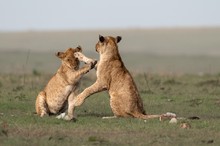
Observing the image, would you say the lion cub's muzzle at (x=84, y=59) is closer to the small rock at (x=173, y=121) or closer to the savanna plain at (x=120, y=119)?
the savanna plain at (x=120, y=119)

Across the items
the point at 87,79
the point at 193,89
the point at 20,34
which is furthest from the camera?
the point at 20,34

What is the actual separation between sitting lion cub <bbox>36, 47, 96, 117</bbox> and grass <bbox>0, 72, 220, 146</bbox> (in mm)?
291

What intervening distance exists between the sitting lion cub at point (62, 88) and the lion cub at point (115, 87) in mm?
334

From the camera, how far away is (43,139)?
1007cm

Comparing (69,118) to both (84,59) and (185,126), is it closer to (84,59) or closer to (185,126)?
(84,59)

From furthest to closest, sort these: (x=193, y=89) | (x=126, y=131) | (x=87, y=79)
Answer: (x=87, y=79), (x=193, y=89), (x=126, y=131)

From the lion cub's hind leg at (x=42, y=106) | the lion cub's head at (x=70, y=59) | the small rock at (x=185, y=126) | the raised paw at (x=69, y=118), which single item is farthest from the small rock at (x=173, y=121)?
the lion cub's hind leg at (x=42, y=106)

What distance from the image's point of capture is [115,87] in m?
12.2

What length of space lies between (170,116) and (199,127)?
83 centimetres

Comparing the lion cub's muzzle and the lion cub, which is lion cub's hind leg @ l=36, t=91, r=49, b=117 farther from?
the lion cub's muzzle

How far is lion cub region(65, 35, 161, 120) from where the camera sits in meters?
12.1

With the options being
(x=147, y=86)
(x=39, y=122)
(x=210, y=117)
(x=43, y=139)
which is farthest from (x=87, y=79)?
(x=43, y=139)

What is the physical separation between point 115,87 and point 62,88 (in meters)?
0.98

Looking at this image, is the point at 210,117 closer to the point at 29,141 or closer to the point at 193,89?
the point at 29,141
